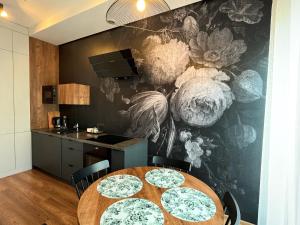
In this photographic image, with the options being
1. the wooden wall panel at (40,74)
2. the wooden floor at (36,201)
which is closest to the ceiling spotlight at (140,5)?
the wooden floor at (36,201)

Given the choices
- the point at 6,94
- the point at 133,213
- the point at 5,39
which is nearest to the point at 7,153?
the point at 6,94

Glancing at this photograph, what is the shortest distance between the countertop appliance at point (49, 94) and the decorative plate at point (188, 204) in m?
3.17

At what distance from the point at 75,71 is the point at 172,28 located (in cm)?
227

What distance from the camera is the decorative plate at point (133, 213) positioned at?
981 millimetres

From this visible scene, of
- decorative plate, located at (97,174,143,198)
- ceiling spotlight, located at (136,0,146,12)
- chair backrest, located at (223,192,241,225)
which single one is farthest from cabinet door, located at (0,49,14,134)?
chair backrest, located at (223,192,241,225)

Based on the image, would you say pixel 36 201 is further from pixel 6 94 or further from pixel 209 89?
pixel 209 89

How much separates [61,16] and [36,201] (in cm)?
282

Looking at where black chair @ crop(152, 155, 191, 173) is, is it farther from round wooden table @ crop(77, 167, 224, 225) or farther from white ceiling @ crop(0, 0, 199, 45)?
white ceiling @ crop(0, 0, 199, 45)

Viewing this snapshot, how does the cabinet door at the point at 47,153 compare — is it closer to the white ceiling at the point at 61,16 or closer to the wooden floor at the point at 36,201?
the wooden floor at the point at 36,201

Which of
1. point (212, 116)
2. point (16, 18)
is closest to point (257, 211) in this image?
point (212, 116)

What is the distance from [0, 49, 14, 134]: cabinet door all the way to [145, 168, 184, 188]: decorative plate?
A: 117 inches

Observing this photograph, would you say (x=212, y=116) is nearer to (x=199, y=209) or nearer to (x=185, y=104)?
(x=185, y=104)

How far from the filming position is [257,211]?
76.5 inches

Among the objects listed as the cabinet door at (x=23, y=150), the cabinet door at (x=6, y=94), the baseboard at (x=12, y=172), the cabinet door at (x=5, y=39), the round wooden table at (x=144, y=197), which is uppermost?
the cabinet door at (x=5, y=39)
